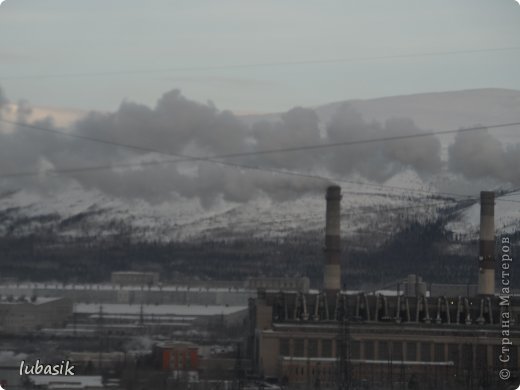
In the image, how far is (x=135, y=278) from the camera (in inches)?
1395

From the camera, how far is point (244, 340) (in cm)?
2766

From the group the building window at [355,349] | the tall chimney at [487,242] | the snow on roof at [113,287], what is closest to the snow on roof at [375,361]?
the building window at [355,349]

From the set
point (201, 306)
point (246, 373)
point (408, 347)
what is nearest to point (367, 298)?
point (408, 347)

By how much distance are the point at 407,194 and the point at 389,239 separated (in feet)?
4.17

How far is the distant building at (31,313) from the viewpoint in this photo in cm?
2981

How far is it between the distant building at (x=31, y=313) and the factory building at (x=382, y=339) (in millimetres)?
4578

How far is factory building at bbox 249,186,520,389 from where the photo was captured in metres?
24.2

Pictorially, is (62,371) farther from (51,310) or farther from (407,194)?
(407,194)

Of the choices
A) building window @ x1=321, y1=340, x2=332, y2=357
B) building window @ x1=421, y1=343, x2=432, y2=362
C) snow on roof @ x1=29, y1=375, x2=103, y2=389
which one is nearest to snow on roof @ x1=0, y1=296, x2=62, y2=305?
building window @ x1=321, y1=340, x2=332, y2=357

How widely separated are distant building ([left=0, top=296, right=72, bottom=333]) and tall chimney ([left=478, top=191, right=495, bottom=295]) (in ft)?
26.0

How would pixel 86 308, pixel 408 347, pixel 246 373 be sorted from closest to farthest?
pixel 246 373, pixel 408 347, pixel 86 308

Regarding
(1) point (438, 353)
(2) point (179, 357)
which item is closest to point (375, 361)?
(1) point (438, 353)

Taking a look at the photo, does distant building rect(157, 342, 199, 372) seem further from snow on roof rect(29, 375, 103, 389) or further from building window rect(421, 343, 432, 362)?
building window rect(421, 343, 432, 362)

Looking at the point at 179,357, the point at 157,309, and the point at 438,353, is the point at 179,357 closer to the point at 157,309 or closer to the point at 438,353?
the point at 438,353
